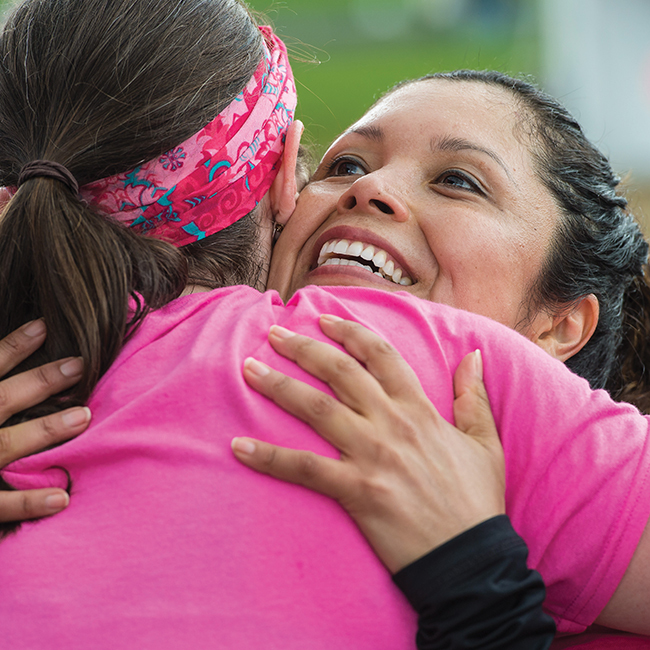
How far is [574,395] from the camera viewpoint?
1010mm

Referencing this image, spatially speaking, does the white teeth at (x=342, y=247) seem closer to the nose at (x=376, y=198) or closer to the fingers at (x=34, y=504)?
the nose at (x=376, y=198)

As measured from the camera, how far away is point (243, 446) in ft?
2.98

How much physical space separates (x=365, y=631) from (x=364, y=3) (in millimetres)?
6835

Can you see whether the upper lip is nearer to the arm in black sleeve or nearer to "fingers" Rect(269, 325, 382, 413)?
"fingers" Rect(269, 325, 382, 413)

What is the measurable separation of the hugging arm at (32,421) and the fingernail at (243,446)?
23 centimetres

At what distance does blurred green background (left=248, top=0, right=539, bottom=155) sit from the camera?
631 cm

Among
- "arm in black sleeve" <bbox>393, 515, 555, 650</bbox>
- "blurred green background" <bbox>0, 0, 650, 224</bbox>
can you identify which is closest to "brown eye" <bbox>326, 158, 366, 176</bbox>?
"arm in black sleeve" <bbox>393, 515, 555, 650</bbox>

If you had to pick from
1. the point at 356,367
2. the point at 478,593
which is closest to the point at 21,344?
the point at 356,367

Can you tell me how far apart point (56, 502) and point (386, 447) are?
433 mm

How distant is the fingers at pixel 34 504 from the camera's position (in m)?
0.93

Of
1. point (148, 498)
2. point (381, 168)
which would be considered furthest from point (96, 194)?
point (381, 168)

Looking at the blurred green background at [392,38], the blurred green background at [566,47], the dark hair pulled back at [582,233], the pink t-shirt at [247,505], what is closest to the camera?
the pink t-shirt at [247,505]

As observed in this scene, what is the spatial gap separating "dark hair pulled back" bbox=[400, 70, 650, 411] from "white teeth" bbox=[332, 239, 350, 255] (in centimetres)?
45

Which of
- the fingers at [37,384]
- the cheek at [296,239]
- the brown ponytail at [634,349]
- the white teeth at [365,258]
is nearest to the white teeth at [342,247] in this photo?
the white teeth at [365,258]
